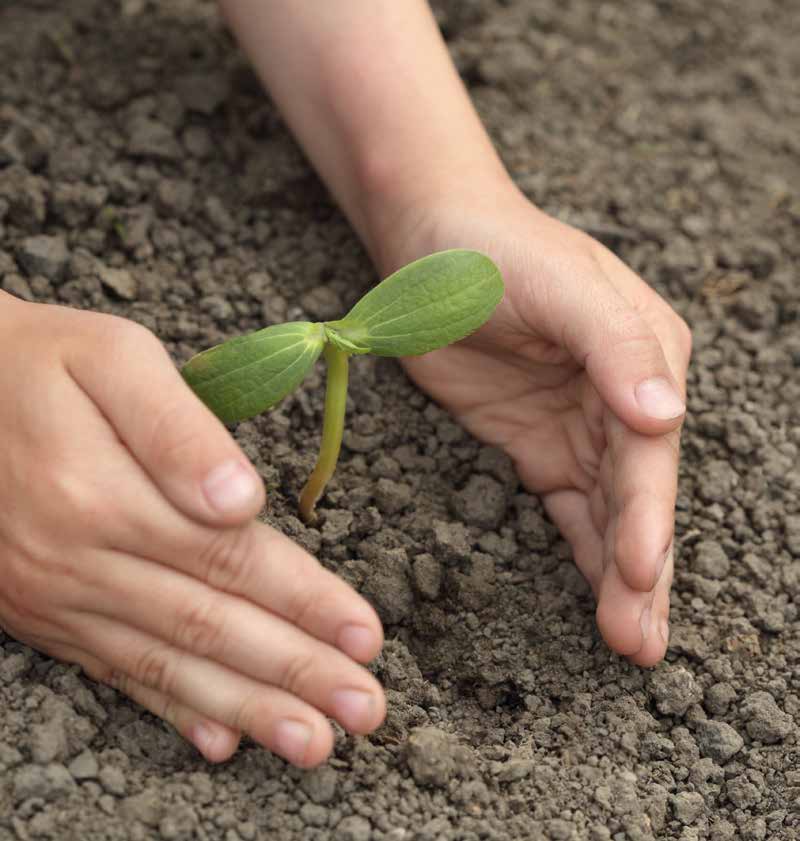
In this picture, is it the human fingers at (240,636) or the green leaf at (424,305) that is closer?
A: the human fingers at (240,636)

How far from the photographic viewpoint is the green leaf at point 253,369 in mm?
1482

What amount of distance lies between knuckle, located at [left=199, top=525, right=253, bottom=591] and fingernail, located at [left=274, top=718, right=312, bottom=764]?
0.17 m

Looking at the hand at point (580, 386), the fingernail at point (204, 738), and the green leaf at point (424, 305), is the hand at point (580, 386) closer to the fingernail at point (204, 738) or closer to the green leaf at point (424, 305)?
the green leaf at point (424, 305)

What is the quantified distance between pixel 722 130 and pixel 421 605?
4.66 feet

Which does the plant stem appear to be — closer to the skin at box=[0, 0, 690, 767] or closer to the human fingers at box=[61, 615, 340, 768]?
the skin at box=[0, 0, 690, 767]

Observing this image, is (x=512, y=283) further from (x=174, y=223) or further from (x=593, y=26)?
(x=593, y=26)

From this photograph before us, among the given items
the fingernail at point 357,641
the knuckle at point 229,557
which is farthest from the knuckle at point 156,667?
the fingernail at point 357,641

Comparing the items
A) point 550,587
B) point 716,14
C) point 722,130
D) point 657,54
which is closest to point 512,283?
point 550,587

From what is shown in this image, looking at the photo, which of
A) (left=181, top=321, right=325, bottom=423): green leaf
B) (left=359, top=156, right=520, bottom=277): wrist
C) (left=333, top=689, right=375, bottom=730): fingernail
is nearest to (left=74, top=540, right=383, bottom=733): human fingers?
(left=333, top=689, right=375, bottom=730): fingernail

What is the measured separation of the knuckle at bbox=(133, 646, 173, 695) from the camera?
143 cm

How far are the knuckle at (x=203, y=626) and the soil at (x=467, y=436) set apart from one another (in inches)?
7.3

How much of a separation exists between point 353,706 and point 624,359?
0.62 m

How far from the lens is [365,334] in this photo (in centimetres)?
154

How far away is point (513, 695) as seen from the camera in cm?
173
